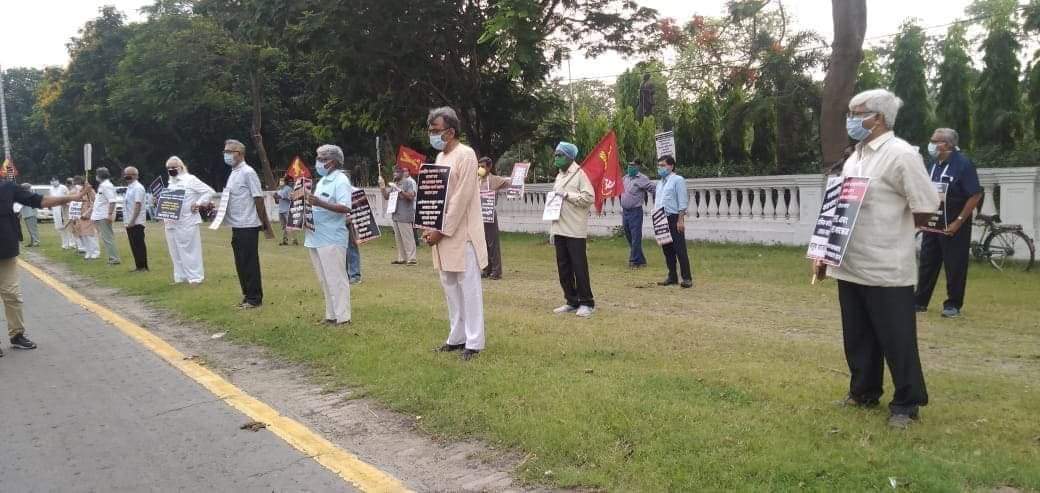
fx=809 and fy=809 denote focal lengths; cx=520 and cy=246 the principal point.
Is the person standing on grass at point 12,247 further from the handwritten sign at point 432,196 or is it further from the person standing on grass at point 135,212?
the person standing on grass at point 135,212

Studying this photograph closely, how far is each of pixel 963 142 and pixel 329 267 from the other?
23.9m

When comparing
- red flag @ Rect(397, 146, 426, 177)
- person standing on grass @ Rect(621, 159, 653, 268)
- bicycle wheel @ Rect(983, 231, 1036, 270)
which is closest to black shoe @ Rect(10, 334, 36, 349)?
red flag @ Rect(397, 146, 426, 177)

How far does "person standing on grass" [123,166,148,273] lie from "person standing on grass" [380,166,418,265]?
417 cm

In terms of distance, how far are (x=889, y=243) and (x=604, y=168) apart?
580cm

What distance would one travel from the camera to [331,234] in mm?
8117

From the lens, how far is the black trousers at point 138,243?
14100mm

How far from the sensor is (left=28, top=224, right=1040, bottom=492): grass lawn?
404 cm

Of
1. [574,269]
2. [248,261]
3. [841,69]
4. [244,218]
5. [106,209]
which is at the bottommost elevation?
[574,269]

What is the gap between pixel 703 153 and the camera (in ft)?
69.5

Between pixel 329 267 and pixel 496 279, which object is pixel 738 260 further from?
pixel 329 267

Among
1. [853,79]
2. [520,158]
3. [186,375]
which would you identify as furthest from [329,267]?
[520,158]

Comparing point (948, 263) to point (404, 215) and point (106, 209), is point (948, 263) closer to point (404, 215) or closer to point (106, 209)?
point (404, 215)

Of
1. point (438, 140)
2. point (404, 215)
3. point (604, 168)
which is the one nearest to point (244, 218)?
point (438, 140)

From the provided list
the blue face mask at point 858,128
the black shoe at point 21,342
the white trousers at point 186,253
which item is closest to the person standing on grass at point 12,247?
the black shoe at point 21,342
